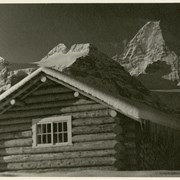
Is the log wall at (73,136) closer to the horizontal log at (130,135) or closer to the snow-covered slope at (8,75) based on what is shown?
the horizontal log at (130,135)

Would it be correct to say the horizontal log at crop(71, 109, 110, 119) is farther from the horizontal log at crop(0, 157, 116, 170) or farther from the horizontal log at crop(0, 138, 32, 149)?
the horizontal log at crop(0, 138, 32, 149)

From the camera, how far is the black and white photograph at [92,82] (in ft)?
33.5

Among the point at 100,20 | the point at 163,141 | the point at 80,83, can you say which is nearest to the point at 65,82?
the point at 80,83

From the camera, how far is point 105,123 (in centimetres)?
1033

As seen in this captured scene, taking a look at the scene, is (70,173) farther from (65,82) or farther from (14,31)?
(14,31)

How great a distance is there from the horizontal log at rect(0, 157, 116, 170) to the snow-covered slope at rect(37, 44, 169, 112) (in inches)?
41.0

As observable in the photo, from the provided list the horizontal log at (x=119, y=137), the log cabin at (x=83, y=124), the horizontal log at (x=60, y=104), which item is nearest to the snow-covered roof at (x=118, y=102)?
the log cabin at (x=83, y=124)

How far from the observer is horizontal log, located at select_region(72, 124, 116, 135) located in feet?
33.8

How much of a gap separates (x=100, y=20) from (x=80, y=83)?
1.08 metres

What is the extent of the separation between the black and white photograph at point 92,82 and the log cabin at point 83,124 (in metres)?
0.02

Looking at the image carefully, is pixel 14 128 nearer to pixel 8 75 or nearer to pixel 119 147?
pixel 8 75

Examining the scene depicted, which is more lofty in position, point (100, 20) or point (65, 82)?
point (100, 20)

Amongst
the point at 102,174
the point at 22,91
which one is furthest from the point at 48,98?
the point at 102,174

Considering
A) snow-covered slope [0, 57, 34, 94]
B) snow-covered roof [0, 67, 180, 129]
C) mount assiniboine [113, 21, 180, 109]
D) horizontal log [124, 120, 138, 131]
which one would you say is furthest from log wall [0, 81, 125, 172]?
mount assiniboine [113, 21, 180, 109]
